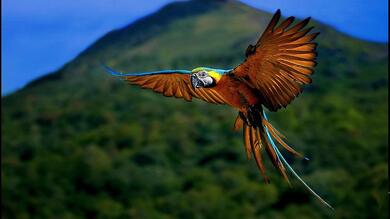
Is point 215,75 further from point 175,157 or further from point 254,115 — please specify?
point 175,157

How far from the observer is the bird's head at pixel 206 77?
39.6 inches

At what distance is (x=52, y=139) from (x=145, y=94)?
5.23 ft

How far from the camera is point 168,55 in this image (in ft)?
8.76

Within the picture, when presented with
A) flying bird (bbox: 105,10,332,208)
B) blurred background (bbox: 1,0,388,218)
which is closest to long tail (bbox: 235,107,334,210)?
flying bird (bbox: 105,10,332,208)

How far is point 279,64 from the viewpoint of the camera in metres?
0.97

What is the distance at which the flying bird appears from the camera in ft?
3.10

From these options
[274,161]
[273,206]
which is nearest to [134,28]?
[274,161]

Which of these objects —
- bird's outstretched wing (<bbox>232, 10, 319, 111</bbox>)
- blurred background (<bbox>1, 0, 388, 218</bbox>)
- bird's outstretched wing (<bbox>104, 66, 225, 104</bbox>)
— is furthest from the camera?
blurred background (<bbox>1, 0, 388, 218</bbox>)

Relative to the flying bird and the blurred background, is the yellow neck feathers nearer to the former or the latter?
the flying bird

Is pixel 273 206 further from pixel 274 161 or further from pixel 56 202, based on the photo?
pixel 274 161

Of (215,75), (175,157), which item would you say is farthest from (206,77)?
(175,157)

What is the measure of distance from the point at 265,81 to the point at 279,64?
3 cm

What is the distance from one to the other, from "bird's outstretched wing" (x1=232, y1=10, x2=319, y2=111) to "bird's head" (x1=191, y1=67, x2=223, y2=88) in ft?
0.07

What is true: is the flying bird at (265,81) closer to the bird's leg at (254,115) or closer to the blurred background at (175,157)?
the bird's leg at (254,115)
